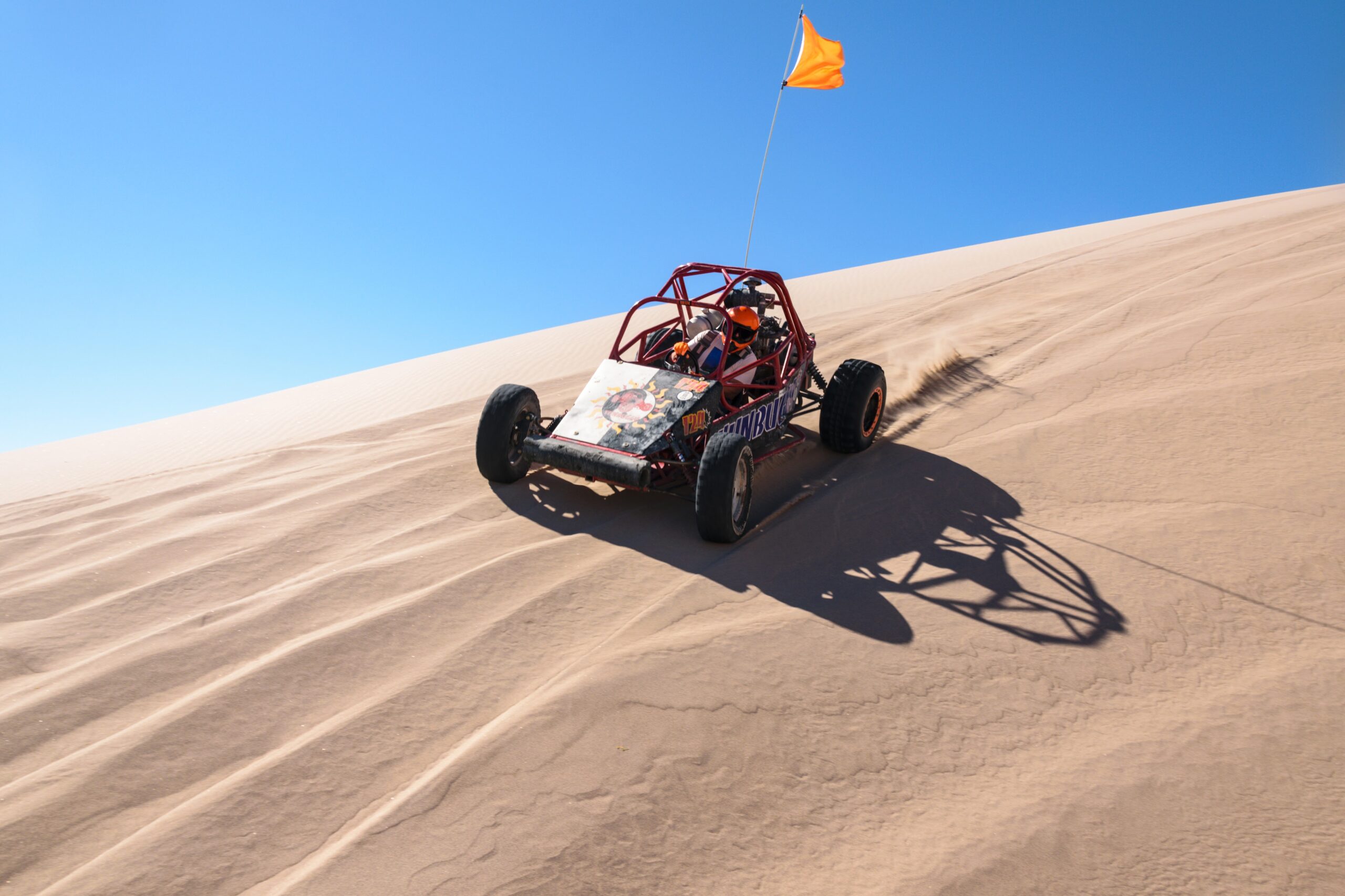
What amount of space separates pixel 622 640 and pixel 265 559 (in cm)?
247

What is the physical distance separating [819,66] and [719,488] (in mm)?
5538

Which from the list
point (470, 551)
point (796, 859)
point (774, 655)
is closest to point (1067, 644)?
point (774, 655)

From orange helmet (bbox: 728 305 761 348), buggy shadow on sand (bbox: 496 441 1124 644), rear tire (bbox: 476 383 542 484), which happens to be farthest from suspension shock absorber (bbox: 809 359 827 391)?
rear tire (bbox: 476 383 542 484)

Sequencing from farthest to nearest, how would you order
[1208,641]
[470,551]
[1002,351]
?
[1002,351], [470,551], [1208,641]

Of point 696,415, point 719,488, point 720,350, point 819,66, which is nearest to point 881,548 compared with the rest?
point 719,488

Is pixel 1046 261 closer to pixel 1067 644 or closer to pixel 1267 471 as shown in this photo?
pixel 1267 471

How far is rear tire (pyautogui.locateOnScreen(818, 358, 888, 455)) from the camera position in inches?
255

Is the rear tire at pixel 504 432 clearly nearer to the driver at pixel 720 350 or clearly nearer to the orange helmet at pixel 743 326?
the driver at pixel 720 350

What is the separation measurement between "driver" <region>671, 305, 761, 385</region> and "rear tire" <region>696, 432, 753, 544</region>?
1.32 metres

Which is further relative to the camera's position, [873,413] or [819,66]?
[819,66]

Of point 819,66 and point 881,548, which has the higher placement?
point 819,66

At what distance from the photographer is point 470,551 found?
4.75m

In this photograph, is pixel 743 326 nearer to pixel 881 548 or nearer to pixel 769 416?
pixel 769 416

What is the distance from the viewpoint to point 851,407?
21.2ft
